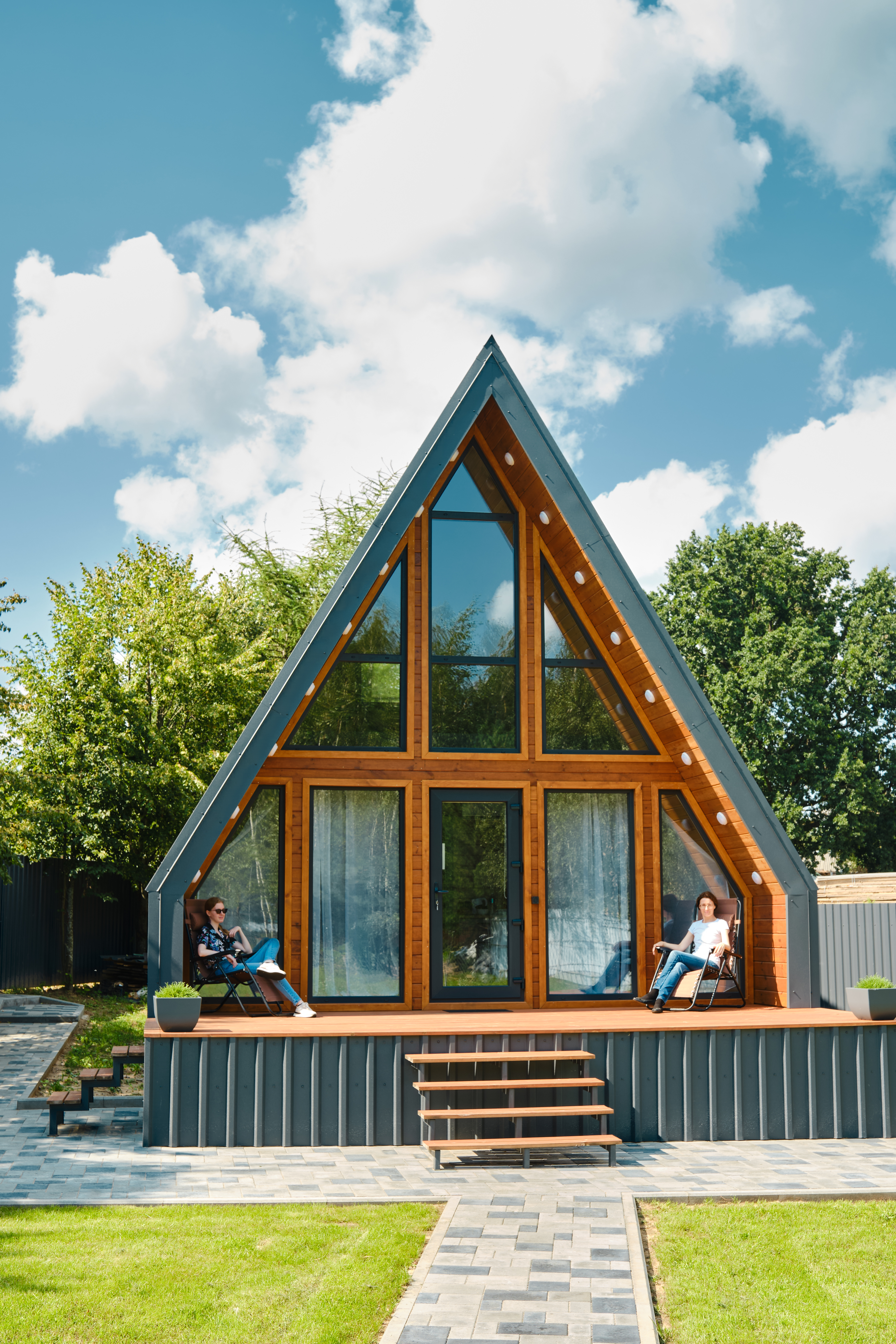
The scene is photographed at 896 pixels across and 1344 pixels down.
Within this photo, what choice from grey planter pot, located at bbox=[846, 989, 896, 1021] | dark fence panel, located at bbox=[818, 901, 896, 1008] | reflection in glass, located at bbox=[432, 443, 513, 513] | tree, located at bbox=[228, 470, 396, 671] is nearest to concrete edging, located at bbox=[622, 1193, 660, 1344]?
grey planter pot, located at bbox=[846, 989, 896, 1021]

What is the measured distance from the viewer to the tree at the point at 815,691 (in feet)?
91.9

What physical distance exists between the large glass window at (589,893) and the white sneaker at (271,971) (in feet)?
7.81

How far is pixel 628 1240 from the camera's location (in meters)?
4.86

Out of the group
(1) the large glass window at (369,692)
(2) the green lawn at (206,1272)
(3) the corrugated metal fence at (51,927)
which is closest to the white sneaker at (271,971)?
(1) the large glass window at (369,692)

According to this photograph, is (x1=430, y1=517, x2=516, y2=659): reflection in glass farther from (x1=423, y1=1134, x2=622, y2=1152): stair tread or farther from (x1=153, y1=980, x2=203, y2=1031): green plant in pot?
(x1=423, y1=1134, x2=622, y2=1152): stair tread

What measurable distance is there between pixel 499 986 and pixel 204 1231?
4.50 meters

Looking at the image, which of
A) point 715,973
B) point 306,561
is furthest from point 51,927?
point 306,561

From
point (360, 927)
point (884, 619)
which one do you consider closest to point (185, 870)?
point (360, 927)

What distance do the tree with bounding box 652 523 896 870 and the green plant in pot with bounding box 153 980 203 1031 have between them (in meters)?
21.7

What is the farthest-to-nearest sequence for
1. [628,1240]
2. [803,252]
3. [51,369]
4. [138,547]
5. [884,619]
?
1. [884,619]
2. [138,547]
3. [51,369]
4. [803,252]
5. [628,1240]

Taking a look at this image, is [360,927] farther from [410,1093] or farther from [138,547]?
[138,547]

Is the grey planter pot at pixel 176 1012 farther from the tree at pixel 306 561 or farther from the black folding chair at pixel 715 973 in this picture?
the tree at pixel 306 561

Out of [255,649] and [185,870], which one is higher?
[255,649]

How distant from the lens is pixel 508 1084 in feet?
22.9
